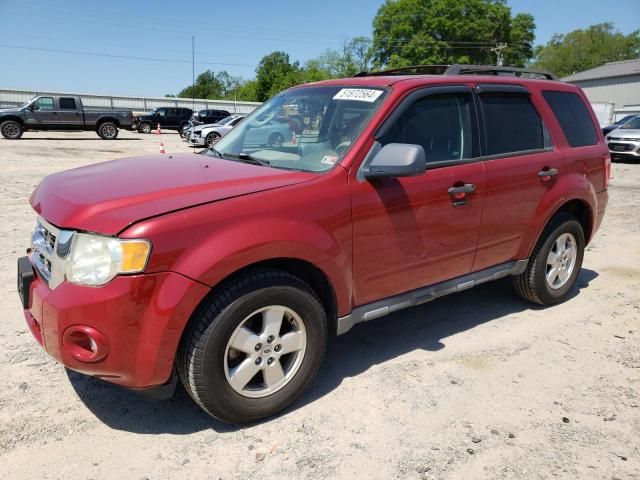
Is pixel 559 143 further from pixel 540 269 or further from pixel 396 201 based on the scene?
pixel 396 201

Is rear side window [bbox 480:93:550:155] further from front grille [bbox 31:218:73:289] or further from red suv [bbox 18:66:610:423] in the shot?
front grille [bbox 31:218:73:289]

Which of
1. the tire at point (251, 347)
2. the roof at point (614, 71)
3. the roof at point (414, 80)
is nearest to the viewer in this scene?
the tire at point (251, 347)

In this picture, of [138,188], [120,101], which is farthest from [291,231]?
[120,101]

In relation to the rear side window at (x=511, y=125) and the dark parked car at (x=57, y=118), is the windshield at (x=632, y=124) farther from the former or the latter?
the dark parked car at (x=57, y=118)

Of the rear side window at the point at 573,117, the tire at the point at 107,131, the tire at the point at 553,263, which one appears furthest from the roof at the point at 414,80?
the tire at the point at 107,131

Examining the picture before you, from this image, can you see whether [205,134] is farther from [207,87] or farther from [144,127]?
[207,87]

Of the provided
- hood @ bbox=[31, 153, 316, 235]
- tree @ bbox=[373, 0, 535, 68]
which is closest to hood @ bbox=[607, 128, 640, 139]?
hood @ bbox=[31, 153, 316, 235]

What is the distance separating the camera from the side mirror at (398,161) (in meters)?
2.86

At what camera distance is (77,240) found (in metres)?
2.37

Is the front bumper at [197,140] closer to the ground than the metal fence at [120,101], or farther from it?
closer to the ground

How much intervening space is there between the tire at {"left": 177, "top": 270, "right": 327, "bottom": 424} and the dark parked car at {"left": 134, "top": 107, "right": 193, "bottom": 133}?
3114 cm

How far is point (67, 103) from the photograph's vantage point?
23062 mm

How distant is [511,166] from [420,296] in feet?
4.04

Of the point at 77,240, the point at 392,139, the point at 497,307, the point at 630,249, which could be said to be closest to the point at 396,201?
the point at 392,139
